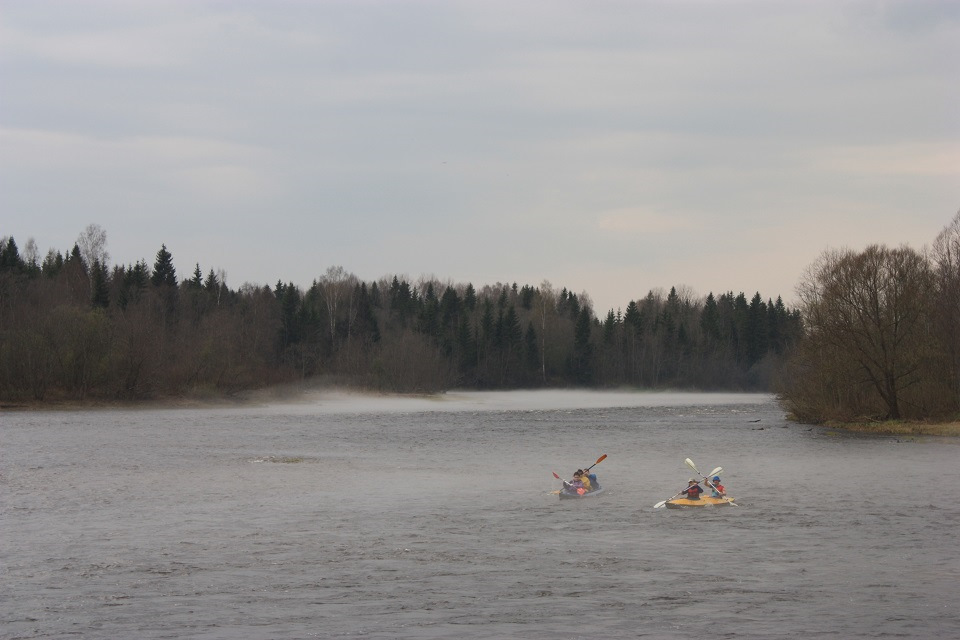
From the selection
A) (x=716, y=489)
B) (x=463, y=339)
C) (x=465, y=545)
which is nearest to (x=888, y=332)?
(x=716, y=489)

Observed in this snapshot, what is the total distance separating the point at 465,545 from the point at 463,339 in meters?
134

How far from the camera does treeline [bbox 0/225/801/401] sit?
85688 millimetres

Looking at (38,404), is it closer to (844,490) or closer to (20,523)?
(20,523)

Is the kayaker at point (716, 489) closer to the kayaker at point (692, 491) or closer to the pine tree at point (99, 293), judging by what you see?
the kayaker at point (692, 491)

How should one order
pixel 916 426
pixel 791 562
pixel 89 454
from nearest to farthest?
pixel 791 562
pixel 89 454
pixel 916 426

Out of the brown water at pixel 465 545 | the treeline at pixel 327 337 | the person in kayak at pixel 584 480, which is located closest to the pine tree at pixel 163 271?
the treeline at pixel 327 337

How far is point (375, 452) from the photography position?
46.9m

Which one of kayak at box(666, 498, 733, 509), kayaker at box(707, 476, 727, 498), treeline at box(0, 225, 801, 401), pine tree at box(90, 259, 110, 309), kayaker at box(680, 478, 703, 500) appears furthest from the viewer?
pine tree at box(90, 259, 110, 309)

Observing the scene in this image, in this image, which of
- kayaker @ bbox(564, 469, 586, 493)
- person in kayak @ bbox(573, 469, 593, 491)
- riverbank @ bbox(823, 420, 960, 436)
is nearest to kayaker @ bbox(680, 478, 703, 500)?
kayaker @ bbox(564, 469, 586, 493)

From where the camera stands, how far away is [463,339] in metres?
156

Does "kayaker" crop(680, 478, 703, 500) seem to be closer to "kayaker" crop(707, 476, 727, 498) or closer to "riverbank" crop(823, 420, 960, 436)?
"kayaker" crop(707, 476, 727, 498)

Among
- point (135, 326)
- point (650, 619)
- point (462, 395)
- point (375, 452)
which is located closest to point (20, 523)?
point (650, 619)

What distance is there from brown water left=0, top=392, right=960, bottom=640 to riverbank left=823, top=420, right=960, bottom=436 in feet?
38.2

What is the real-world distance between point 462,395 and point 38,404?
61144mm
